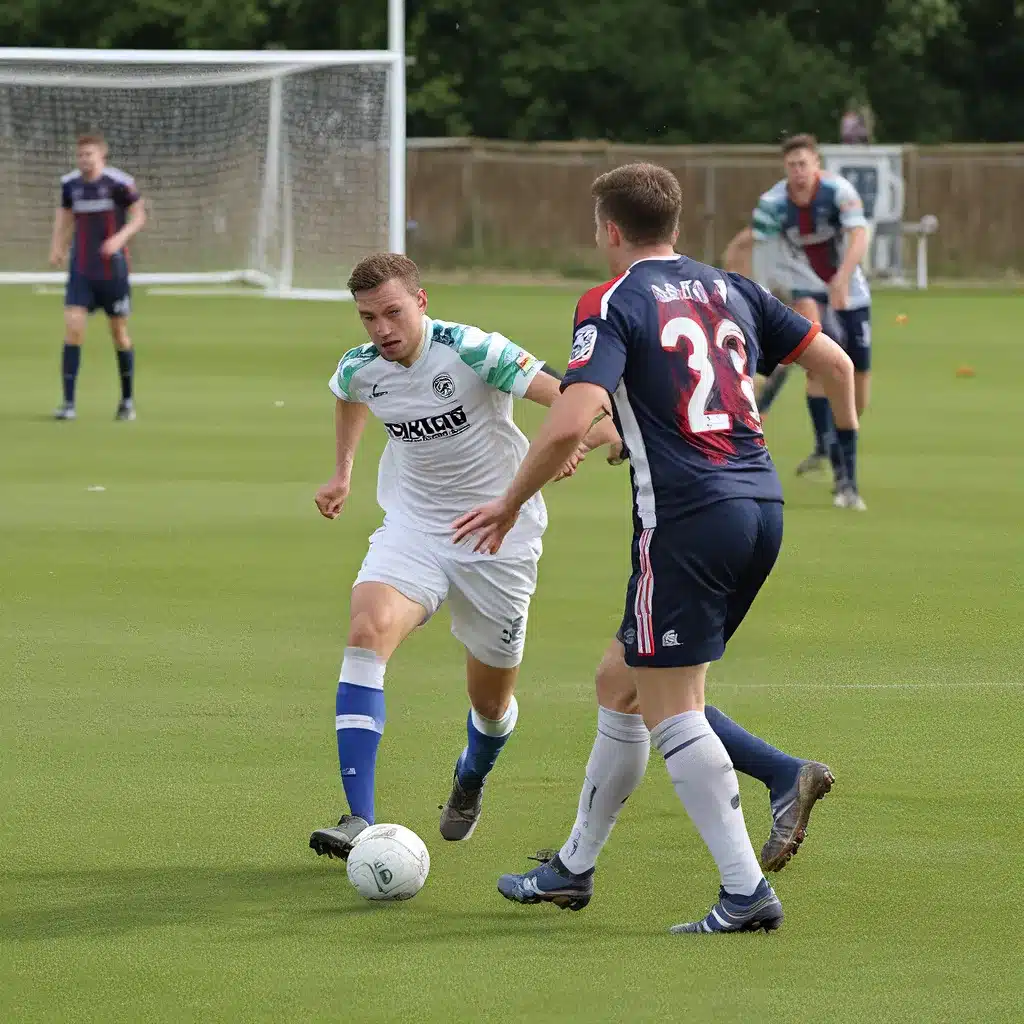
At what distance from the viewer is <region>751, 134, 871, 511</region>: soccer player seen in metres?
13.1

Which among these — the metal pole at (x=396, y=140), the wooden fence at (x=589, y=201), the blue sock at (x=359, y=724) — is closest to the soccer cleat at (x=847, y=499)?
the blue sock at (x=359, y=724)

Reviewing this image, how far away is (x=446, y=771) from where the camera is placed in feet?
22.4

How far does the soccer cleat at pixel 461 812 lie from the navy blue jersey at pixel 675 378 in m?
1.36

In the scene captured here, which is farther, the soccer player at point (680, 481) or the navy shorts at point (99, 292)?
the navy shorts at point (99, 292)

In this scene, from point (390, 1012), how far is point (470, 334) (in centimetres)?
227

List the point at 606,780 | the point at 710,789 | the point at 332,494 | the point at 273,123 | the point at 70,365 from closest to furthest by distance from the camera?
the point at 710,789, the point at 606,780, the point at 332,494, the point at 70,365, the point at 273,123

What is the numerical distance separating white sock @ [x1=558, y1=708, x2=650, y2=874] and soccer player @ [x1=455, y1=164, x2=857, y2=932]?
0.15m

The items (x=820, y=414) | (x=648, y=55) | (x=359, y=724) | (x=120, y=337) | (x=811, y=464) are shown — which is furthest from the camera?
(x=648, y=55)

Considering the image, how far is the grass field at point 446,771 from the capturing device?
4.82 m

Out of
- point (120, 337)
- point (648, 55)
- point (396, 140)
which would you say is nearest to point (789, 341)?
point (120, 337)

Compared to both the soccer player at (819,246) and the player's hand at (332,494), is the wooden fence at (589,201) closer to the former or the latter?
the soccer player at (819,246)

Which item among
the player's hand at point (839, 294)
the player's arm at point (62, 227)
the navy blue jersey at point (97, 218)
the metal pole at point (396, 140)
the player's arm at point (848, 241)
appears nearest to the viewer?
the player's arm at point (848, 241)

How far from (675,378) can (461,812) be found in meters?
1.71

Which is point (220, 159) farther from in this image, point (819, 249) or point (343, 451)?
point (343, 451)
